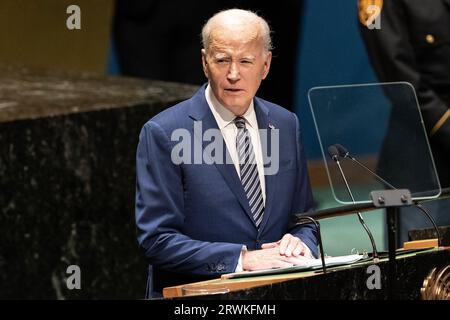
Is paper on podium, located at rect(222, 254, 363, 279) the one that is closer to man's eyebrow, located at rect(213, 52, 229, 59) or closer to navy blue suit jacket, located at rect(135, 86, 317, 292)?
navy blue suit jacket, located at rect(135, 86, 317, 292)

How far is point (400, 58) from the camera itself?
14.0 feet

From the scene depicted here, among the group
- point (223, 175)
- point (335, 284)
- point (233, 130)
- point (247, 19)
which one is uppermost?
point (247, 19)

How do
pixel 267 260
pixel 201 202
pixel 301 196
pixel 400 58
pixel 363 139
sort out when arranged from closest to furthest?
pixel 267 260 < pixel 201 202 < pixel 301 196 < pixel 363 139 < pixel 400 58

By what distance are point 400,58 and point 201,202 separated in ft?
4.40

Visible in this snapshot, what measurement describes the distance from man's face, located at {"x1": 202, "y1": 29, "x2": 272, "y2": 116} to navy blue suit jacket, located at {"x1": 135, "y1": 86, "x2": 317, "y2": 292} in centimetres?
9

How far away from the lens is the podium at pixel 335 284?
8.89 ft

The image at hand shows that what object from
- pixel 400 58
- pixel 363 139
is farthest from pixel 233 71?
pixel 400 58

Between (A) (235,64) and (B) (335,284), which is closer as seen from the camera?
(B) (335,284)

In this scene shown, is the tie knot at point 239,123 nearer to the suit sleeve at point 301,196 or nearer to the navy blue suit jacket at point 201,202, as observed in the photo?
the navy blue suit jacket at point 201,202

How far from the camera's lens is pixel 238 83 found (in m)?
3.15

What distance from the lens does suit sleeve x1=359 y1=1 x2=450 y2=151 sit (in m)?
4.25

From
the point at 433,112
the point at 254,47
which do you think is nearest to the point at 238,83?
the point at 254,47

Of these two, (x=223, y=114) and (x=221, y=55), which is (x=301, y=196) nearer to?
(x=223, y=114)
